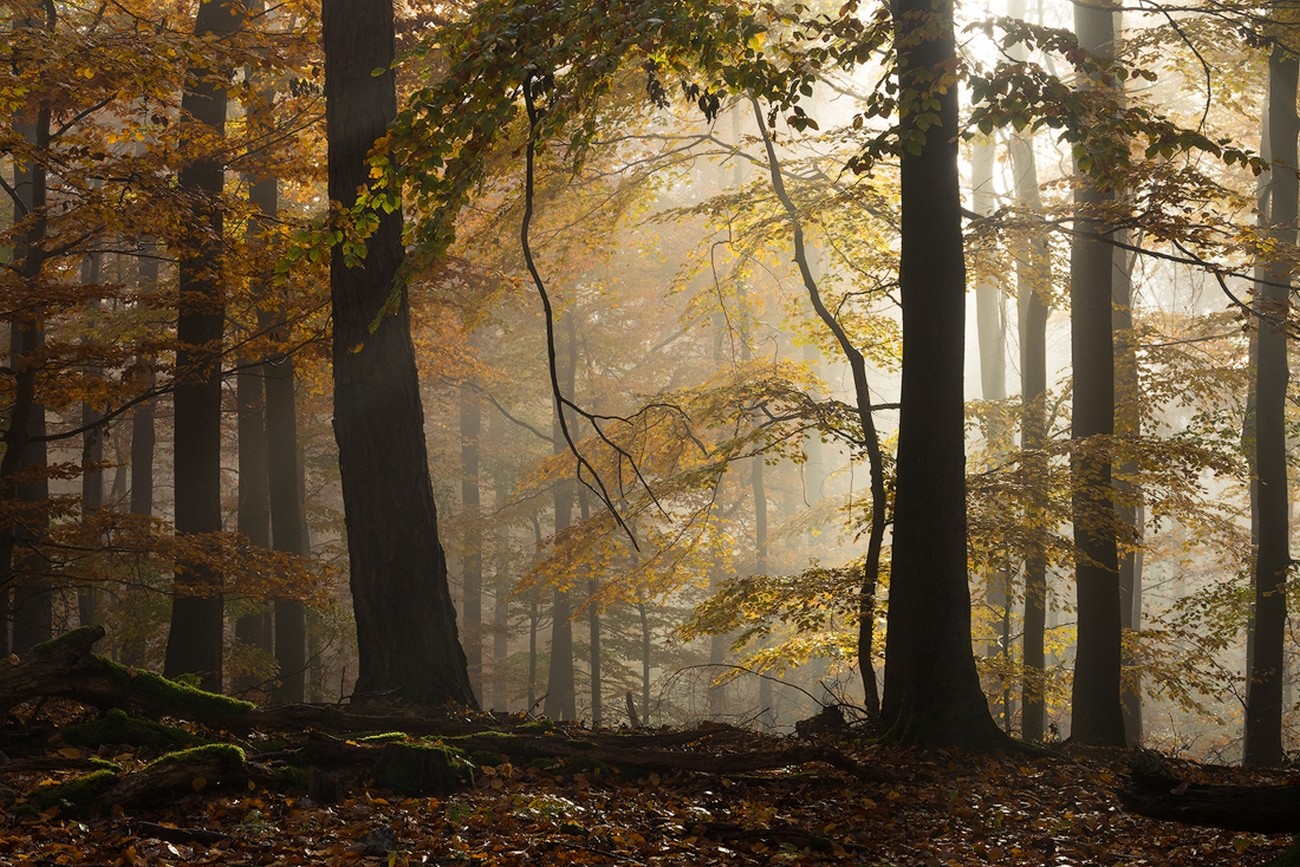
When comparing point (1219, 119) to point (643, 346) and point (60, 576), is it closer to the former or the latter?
point (643, 346)

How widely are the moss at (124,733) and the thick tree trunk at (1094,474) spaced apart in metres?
7.56

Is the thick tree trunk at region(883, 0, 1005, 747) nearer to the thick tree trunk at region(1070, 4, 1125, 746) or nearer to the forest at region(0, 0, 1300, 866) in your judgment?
the forest at region(0, 0, 1300, 866)

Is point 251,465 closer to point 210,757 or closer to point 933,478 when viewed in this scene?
point 210,757

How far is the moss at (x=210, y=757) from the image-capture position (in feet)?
16.0

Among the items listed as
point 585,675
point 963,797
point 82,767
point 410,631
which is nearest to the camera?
point 82,767

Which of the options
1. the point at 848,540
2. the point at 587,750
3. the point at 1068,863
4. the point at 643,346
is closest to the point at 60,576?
the point at 587,750

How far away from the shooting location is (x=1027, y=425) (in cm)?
1338

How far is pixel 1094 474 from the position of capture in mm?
9492

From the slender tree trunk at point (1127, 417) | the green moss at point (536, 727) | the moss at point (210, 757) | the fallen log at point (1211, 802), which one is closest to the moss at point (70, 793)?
the moss at point (210, 757)

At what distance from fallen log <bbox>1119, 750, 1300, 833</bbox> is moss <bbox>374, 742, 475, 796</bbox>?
10.8 ft

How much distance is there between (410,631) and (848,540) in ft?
87.2

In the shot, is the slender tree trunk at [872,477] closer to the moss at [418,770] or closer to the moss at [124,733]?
the moss at [418,770]

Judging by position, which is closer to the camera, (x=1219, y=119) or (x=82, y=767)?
(x=82, y=767)

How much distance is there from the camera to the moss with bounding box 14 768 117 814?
446 centimetres
